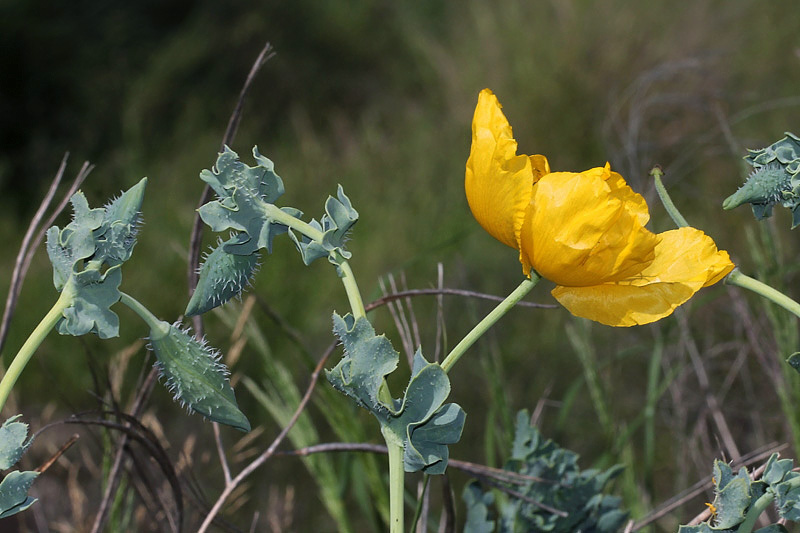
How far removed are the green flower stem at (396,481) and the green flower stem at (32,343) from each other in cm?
15

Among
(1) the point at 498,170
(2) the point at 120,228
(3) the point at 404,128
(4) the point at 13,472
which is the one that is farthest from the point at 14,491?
(3) the point at 404,128

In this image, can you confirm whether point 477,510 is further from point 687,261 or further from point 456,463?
point 687,261

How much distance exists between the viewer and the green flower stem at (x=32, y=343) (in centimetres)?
35

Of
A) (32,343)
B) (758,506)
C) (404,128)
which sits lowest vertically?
(758,506)

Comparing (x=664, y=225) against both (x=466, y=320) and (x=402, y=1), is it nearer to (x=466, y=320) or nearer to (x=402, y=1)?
(x=466, y=320)

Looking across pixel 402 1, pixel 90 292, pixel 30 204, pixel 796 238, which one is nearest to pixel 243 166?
pixel 90 292

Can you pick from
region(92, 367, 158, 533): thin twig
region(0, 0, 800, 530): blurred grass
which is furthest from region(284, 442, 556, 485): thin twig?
region(0, 0, 800, 530): blurred grass

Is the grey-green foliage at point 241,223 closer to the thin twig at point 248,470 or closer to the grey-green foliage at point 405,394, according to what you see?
the grey-green foliage at point 405,394

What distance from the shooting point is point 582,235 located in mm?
413

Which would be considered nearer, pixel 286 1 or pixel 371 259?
pixel 371 259

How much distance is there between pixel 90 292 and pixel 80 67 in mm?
3441

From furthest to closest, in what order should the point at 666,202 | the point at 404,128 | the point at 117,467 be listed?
the point at 404,128
the point at 117,467
the point at 666,202

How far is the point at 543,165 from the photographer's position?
1.56ft

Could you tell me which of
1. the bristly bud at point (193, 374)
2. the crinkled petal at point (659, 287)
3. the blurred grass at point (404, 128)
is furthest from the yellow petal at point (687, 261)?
the blurred grass at point (404, 128)
